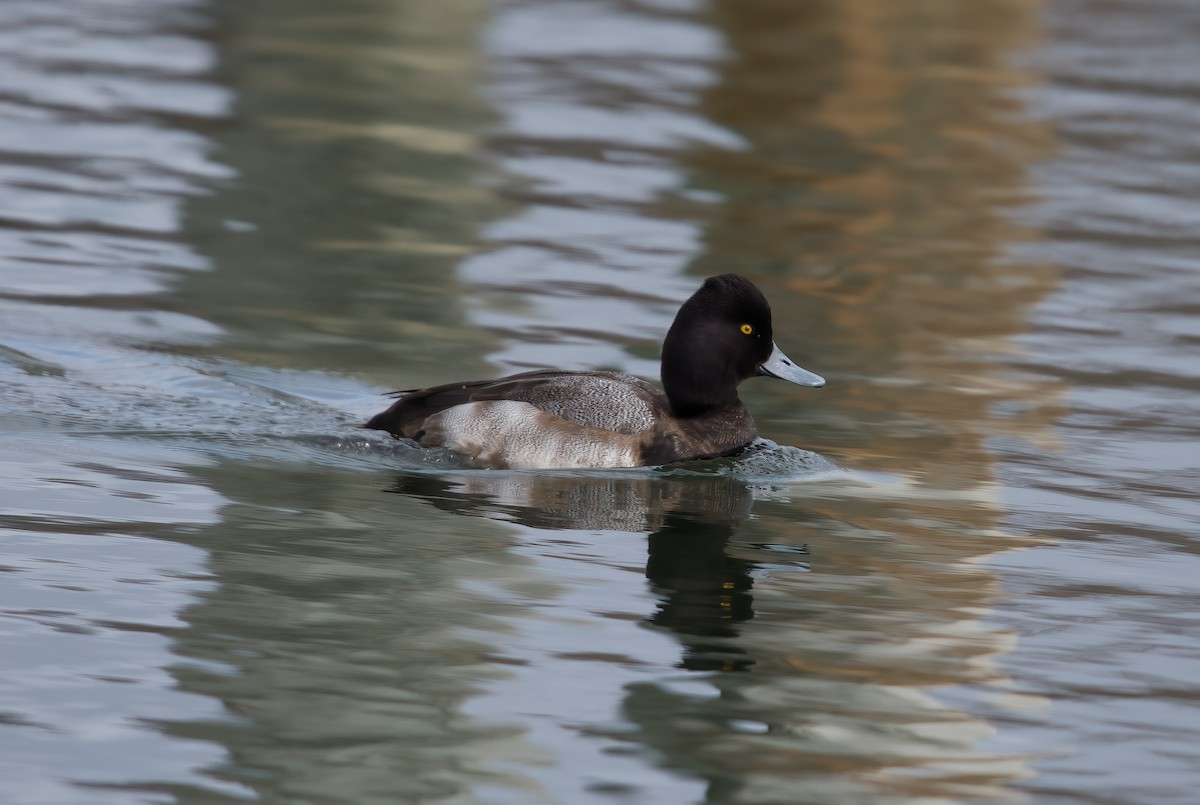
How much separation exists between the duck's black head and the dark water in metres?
0.40

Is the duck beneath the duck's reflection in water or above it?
above

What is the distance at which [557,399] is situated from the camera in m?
9.12

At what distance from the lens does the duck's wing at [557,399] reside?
29.9ft

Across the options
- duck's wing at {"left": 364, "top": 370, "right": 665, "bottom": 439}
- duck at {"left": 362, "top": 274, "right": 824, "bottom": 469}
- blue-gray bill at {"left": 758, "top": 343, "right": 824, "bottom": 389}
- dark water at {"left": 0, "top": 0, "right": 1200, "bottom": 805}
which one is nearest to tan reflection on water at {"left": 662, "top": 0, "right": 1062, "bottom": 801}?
dark water at {"left": 0, "top": 0, "right": 1200, "bottom": 805}

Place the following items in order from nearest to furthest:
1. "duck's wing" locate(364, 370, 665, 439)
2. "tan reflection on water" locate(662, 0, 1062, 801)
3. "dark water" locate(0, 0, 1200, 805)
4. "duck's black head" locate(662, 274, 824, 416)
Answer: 1. "dark water" locate(0, 0, 1200, 805)
2. "tan reflection on water" locate(662, 0, 1062, 801)
3. "duck's wing" locate(364, 370, 665, 439)
4. "duck's black head" locate(662, 274, 824, 416)

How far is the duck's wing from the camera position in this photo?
9125 mm

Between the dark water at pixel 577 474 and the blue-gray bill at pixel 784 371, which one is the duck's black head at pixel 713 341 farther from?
the dark water at pixel 577 474

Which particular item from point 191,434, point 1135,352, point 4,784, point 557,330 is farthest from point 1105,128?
point 4,784

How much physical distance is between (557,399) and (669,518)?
0.96 m

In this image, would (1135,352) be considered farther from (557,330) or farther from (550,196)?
(550,196)

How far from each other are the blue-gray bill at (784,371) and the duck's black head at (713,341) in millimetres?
120

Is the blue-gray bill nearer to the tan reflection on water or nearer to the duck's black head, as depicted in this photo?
the duck's black head

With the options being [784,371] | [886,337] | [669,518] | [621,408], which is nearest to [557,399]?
[621,408]

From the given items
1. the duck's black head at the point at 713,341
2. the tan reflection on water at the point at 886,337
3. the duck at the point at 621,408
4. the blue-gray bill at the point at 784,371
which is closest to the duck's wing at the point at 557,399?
the duck at the point at 621,408
